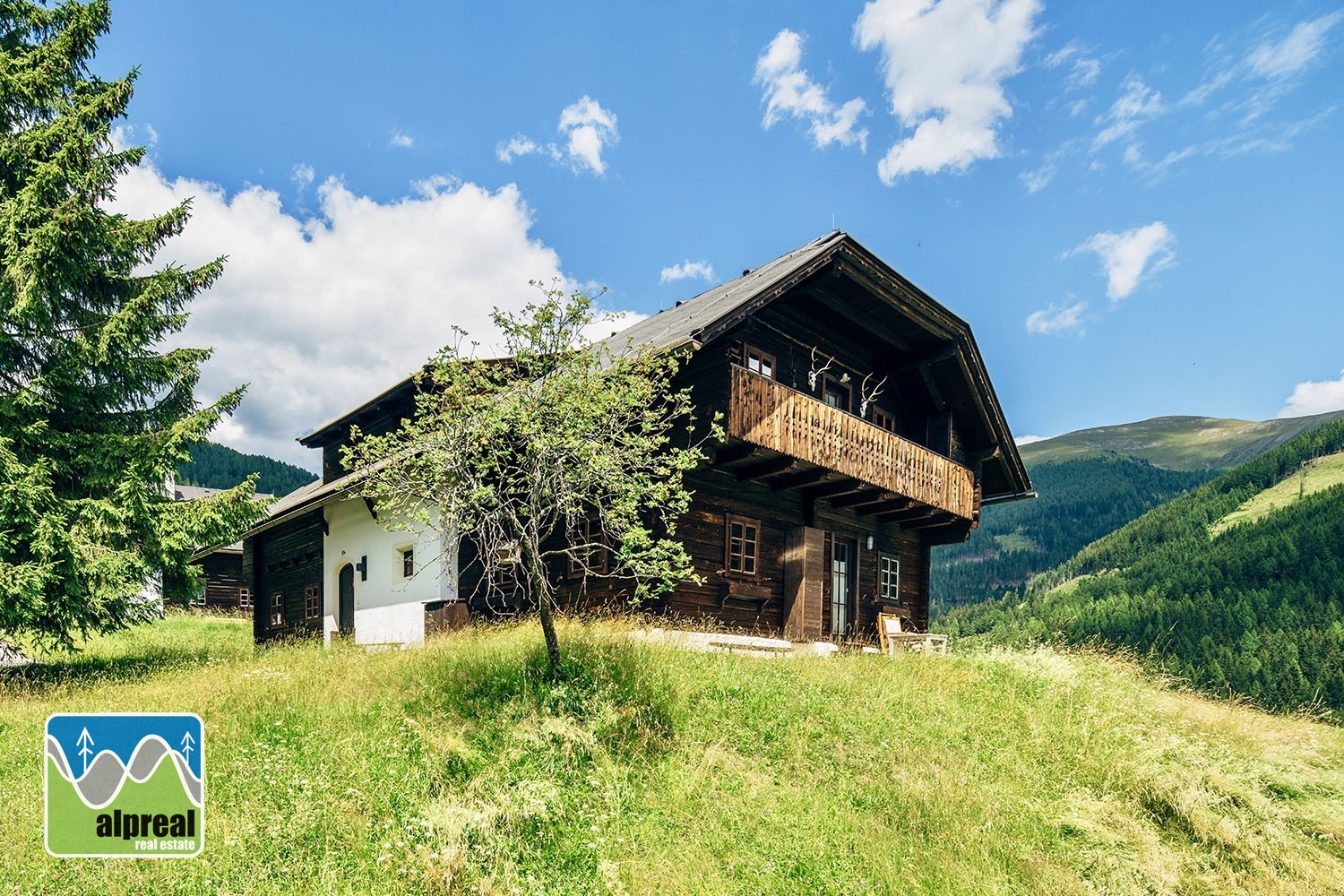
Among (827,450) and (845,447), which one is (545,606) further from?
(845,447)

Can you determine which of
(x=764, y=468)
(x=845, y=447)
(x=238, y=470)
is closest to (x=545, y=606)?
(x=764, y=468)

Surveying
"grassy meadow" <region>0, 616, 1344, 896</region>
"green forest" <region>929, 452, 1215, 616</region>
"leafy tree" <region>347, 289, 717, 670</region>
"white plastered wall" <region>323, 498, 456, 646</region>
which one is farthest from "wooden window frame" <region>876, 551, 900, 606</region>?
"green forest" <region>929, 452, 1215, 616</region>

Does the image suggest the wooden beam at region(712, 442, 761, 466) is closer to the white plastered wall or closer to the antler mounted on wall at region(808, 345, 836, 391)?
the antler mounted on wall at region(808, 345, 836, 391)

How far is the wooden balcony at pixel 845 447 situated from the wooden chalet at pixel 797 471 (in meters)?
0.04

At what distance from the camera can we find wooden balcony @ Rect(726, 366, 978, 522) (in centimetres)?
1424

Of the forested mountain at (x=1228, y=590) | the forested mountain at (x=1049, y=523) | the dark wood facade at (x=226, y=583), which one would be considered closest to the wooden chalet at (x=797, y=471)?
the dark wood facade at (x=226, y=583)

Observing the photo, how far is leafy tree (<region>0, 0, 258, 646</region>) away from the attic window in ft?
28.8

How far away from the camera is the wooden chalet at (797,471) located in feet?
49.1

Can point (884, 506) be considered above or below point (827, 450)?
below

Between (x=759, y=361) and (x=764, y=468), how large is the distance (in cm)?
214

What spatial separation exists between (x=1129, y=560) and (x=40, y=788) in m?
124

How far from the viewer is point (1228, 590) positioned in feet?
279

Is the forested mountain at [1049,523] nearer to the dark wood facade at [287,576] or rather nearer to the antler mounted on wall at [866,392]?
the antler mounted on wall at [866,392]

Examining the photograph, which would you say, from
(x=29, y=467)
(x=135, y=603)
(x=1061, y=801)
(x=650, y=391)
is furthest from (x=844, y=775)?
(x=29, y=467)
